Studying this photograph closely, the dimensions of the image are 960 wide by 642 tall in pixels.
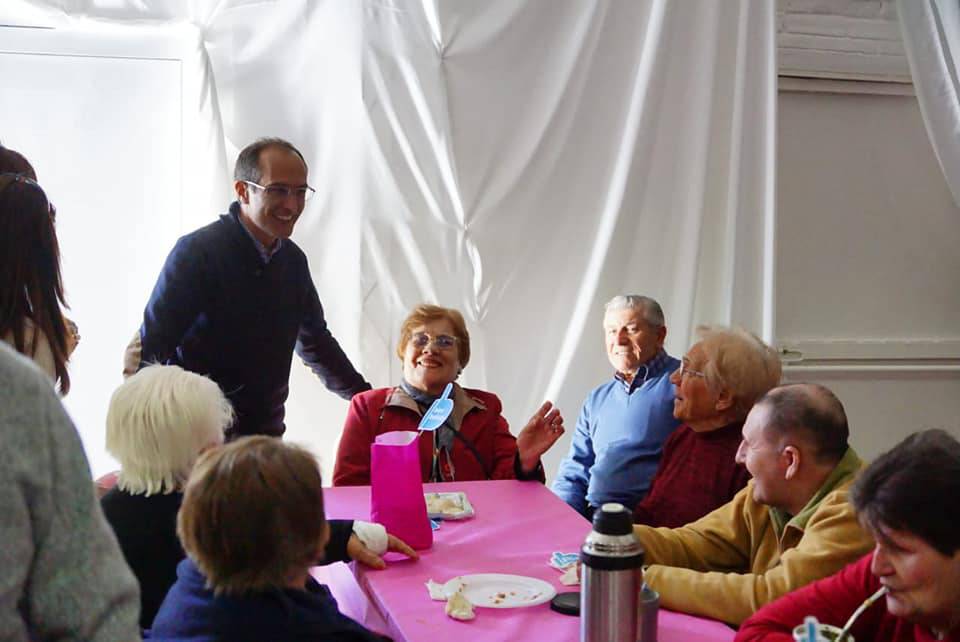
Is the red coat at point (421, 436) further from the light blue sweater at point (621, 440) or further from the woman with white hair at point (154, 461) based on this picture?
the woman with white hair at point (154, 461)

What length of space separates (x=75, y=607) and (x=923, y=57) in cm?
337

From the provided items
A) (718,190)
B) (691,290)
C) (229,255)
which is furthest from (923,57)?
(229,255)

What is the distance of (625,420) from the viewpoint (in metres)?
3.36

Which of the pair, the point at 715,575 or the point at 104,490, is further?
the point at 104,490

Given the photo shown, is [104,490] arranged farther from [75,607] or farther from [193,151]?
[193,151]

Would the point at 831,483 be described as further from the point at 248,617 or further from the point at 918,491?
the point at 248,617

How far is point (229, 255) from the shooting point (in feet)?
10.1

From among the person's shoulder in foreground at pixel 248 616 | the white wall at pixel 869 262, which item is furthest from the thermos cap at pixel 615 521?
the white wall at pixel 869 262

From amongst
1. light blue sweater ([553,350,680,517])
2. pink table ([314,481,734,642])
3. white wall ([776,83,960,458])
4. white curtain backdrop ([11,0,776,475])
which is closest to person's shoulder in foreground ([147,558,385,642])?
pink table ([314,481,734,642])

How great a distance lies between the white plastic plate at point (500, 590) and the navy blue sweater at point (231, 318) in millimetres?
1296

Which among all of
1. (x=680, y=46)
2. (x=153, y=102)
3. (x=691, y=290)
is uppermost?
(x=680, y=46)

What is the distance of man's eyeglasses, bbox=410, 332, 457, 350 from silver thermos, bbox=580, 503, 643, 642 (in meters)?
1.67

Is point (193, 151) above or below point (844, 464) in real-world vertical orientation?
above

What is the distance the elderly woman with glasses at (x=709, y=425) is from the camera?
261 cm
